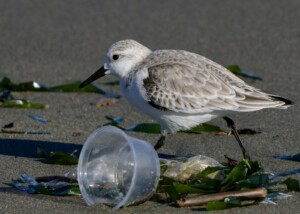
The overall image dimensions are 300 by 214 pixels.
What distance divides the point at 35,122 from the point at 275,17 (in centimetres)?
415

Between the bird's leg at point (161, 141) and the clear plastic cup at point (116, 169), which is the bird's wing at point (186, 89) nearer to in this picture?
the bird's leg at point (161, 141)

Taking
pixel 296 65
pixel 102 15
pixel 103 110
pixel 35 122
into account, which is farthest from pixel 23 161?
pixel 102 15

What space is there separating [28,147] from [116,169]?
1.32 meters

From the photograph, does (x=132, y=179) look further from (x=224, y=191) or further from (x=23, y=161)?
(x=23, y=161)

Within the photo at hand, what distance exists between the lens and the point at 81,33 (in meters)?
9.64

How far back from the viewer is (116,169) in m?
5.16

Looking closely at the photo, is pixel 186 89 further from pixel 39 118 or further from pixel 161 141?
pixel 39 118

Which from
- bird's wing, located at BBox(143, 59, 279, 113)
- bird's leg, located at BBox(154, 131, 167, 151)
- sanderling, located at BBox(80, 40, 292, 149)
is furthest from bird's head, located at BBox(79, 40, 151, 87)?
bird's leg, located at BBox(154, 131, 167, 151)

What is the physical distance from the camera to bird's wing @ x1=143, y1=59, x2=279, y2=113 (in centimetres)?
593

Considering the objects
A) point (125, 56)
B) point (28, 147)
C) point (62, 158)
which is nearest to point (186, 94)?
point (125, 56)

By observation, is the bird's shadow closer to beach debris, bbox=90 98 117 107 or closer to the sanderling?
the sanderling

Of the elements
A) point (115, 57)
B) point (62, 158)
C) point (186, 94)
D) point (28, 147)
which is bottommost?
point (28, 147)

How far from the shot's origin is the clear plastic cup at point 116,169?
4873mm

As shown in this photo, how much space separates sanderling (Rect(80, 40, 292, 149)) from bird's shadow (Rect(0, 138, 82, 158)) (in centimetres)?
63
